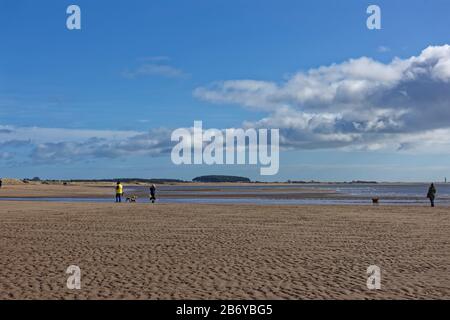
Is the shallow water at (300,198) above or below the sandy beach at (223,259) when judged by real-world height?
below

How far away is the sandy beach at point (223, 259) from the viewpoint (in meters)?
10.2

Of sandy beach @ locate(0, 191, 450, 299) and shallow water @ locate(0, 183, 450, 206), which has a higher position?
sandy beach @ locate(0, 191, 450, 299)

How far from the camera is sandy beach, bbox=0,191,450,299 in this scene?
10172 millimetres

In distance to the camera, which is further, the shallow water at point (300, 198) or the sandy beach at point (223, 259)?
the shallow water at point (300, 198)

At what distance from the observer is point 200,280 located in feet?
36.5

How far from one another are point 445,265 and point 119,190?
109 feet

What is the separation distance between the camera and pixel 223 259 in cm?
1375

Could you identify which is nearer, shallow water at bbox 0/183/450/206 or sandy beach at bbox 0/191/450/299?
sandy beach at bbox 0/191/450/299

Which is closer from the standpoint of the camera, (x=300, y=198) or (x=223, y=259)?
(x=223, y=259)

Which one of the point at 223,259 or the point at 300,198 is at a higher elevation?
the point at 223,259
